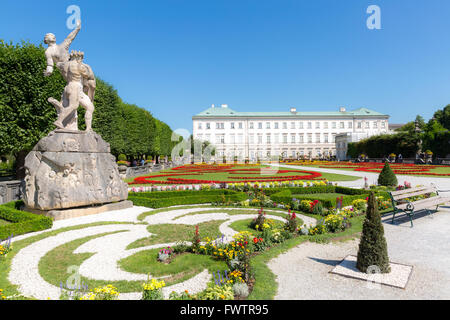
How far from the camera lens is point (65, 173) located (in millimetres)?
7621

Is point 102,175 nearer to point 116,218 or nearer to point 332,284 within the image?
point 116,218

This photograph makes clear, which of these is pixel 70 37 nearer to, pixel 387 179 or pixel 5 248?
pixel 5 248

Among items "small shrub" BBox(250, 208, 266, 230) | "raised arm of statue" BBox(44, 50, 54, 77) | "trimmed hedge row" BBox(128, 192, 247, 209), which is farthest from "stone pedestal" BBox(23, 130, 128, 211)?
"small shrub" BBox(250, 208, 266, 230)

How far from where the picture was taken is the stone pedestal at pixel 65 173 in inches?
294

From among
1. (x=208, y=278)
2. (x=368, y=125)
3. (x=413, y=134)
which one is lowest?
(x=208, y=278)

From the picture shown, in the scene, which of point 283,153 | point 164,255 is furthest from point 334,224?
point 283,153

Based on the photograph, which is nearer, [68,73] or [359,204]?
[68,73]

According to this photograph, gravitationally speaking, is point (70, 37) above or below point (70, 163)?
above

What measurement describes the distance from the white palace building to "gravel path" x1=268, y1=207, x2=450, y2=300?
208ft

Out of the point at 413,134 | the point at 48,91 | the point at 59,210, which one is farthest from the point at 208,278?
the point at 413,134

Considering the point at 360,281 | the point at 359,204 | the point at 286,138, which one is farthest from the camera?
the point at 286,138

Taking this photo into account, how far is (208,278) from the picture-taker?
12.7ft

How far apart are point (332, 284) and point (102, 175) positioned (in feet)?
25.1

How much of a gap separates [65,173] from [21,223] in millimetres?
1811
